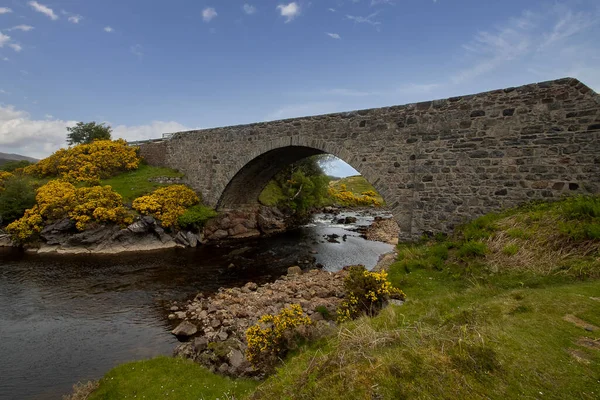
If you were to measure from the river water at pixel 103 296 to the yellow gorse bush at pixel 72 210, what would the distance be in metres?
1.66

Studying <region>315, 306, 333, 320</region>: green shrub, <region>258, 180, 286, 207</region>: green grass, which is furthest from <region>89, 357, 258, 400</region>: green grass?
<region>258, 180, 286, 207</region>: green grass

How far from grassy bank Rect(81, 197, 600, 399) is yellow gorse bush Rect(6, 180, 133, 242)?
15.2 meters

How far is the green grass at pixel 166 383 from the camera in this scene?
641 centimetres

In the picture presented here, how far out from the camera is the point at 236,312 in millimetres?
10750

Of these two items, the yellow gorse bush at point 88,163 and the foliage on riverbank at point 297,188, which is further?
the foliage on riverbank at point 297,188

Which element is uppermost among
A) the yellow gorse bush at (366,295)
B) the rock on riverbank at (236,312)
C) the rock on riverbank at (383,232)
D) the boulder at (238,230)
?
the yellow gorse bush at (366,295)

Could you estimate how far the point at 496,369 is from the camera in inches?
140

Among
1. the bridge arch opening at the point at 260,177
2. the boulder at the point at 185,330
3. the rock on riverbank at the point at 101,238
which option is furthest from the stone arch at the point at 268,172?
the boulder at the point at 185,330

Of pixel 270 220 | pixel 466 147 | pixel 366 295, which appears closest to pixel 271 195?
pixel 270 220

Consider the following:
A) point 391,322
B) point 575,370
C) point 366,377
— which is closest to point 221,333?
point 391,322

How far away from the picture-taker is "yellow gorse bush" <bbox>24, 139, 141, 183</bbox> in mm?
25469

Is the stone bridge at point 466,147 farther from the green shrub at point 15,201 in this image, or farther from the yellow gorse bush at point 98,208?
the green shrub at point 15,201

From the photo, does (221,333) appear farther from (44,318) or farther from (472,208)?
(472,208)

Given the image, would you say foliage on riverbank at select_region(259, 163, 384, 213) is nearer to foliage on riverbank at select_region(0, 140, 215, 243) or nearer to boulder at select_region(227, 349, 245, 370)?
foliage on riverbank at select_region(0, 140, 215, 243)
